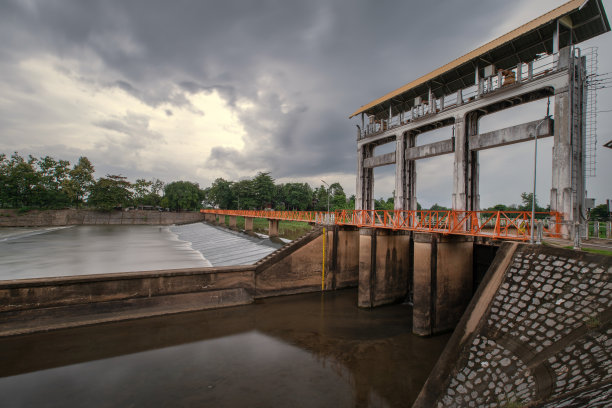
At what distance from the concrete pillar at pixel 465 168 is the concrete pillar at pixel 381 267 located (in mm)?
3913

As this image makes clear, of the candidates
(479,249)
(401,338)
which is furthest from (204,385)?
(479,249)

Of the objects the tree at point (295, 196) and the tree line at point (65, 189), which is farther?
the tree at point (295, 196)

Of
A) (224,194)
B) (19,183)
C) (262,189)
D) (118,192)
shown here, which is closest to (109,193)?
(118,192)

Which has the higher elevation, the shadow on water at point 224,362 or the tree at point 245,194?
the tree at point 245,194

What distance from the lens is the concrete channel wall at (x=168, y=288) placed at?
1065 centimetres

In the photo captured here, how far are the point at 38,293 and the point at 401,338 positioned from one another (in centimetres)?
1506

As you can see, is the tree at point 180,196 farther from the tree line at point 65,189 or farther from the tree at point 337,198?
the tree at point 337,198

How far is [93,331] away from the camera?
10938 mm

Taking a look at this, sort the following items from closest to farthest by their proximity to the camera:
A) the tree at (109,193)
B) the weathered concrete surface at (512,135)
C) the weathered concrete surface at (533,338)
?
the weathered concrete surface at (533,338) < the weathered concrete surface at (512,135) < the tree at (109,193)

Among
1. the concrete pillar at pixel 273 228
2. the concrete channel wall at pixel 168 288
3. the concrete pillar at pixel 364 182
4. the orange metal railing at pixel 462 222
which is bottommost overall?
the concrete channel wall at pixel 168 288

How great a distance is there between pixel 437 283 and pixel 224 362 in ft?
28.7

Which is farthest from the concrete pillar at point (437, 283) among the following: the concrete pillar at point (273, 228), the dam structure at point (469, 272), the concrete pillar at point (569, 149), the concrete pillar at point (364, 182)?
the concrete pillar at point (273, 228)

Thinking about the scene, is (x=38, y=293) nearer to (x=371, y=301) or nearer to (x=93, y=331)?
(x=93, y=331)

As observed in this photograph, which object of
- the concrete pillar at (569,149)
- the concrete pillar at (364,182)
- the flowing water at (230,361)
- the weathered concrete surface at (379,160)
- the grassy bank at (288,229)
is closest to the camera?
the flowing water at (230,361)
